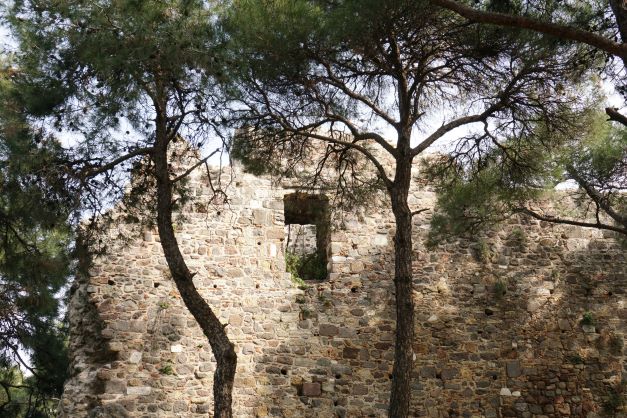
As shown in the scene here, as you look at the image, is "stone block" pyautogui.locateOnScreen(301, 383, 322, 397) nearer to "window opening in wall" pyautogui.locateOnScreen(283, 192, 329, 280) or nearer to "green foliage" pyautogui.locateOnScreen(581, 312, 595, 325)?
"window opening in wall" pyautogui.locateOnScreen(283, 192, 329, 280)

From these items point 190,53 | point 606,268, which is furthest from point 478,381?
point 190,53

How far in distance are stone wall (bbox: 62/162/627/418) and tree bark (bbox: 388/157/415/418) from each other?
85.8 inches

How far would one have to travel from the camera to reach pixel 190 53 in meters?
6.77

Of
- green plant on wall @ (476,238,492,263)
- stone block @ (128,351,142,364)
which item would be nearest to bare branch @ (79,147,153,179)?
stone block @ (128,351,142,364)

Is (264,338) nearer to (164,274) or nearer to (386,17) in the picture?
(164,274)

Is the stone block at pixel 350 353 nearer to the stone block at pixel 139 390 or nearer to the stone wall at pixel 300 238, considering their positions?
the stone wall at pixel 300 238

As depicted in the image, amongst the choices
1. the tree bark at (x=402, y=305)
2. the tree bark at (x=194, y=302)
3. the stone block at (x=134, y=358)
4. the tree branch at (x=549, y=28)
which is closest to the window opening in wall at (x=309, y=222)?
the stone block at (x=134, y=358)

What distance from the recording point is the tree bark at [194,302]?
22.2 ft

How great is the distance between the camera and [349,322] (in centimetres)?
957

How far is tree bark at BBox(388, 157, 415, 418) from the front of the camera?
6996 mm

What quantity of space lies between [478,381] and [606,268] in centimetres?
250

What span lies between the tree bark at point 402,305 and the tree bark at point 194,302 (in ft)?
4.85

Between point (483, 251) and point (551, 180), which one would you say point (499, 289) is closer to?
point (483, 251)

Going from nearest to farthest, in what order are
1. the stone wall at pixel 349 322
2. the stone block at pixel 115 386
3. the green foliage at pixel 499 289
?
the stone block at pixel 115 386, the stone wall at pixel 349 322, the green foliage at pixel 499 289
